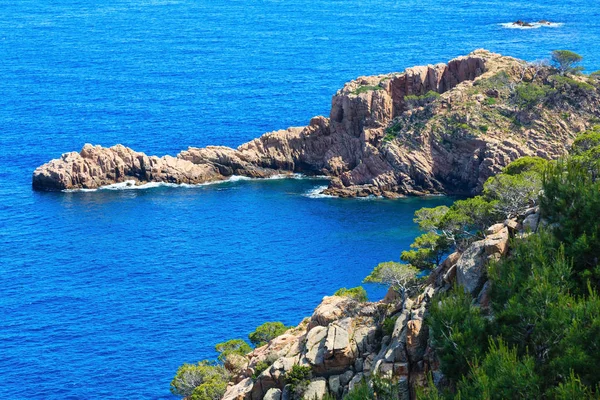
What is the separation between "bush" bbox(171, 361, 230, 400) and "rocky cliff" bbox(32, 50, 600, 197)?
77.5 metres

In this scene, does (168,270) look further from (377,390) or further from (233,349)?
(377,390)

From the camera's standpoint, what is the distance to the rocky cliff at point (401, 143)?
176 meters

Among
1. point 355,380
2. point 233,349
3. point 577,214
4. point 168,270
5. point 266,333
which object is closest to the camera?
point 577,214

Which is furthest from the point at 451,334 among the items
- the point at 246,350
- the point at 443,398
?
the point at 246,350

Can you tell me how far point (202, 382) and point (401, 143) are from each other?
85.0 metres

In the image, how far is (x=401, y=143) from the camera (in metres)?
180

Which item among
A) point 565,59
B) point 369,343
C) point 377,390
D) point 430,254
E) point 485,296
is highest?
point 565,59

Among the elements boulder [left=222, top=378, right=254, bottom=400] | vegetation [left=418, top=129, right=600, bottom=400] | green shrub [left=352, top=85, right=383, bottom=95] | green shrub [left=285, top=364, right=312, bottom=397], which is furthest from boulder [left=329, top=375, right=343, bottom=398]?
green shrub [left=352, top=85, right=383, bottom=95]

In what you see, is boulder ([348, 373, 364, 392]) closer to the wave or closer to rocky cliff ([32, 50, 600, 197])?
rocky cliff ([32, 50, 600, 197])

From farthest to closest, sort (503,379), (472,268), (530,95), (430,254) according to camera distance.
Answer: (530,95) < (430,254) < (472,268) < (503,379)

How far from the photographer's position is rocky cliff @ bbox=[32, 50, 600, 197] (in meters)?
176

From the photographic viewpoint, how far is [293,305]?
136 m

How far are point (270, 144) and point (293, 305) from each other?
2359 inches

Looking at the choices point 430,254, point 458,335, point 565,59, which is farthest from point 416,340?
point 565,59
